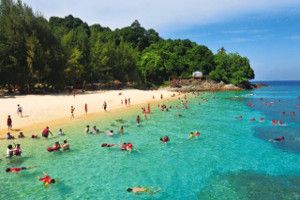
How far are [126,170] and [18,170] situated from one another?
7.94 meters

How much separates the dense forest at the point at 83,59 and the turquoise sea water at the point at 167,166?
3075 cm

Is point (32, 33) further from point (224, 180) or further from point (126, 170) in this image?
point (224, 180)

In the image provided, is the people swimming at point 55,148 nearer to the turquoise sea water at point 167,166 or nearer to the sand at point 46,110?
the turquoise sea water at point 167,166

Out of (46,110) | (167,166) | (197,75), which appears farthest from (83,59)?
(167,166)

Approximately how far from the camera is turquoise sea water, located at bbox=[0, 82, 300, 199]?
76.4ft

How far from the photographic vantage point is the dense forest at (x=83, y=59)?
6962 centimetres

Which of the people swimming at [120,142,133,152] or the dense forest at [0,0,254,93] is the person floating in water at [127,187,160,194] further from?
the dense forest at [0,0,254,93]

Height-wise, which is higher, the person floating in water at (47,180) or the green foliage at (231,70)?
the green foliage at (231,70)

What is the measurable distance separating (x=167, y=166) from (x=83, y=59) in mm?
64422

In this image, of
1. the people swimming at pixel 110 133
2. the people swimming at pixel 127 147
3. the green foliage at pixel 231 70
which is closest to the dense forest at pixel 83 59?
the green foliage at pixel 231 70

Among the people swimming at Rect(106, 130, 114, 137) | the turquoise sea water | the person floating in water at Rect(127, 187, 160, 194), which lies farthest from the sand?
the person floating in water at Rect(127, 187, 160, 194)

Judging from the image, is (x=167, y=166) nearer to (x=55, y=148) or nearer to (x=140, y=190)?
(x=140, y=190)

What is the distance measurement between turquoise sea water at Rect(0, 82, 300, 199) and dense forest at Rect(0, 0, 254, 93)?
3075 cm

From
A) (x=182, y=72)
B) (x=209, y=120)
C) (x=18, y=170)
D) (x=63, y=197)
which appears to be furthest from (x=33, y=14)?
(x=182, y=72)
